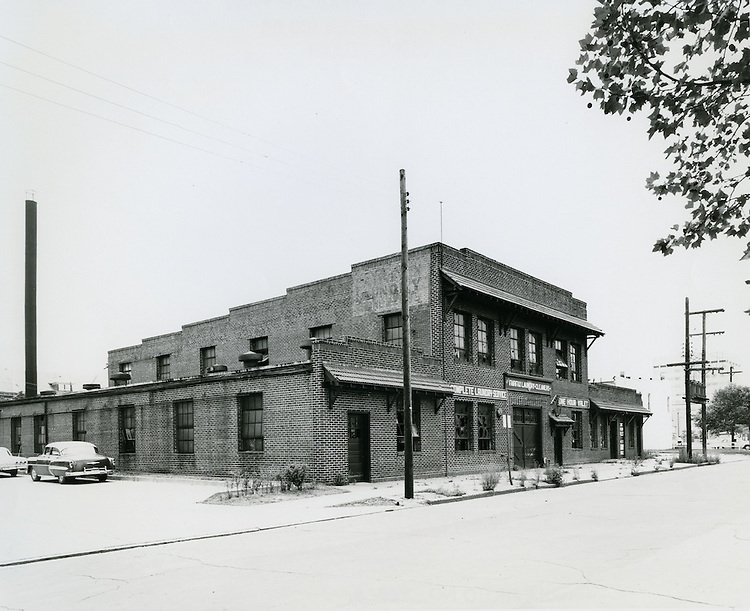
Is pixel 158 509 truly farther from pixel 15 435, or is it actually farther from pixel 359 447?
pixel 15 435

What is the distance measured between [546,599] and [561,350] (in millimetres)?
31656

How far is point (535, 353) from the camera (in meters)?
35.7

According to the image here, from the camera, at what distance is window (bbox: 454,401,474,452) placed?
28953mm

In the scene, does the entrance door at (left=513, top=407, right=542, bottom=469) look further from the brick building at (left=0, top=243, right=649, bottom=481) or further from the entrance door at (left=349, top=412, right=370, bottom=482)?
the entrance door at (left=349, top=412, right=370, bottom=482)

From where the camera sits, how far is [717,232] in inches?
265

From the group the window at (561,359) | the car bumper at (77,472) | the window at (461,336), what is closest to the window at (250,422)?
the car bumper at (77,472)

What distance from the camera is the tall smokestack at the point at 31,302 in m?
42.3

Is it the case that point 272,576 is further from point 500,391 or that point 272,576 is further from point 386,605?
point 500,391

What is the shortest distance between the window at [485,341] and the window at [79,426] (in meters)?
19.2

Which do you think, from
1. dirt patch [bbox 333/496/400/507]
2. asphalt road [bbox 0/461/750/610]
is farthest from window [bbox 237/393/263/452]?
asphalt road [bbox 0/461/750/610]

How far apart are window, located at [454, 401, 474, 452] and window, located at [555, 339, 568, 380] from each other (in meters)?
9.14

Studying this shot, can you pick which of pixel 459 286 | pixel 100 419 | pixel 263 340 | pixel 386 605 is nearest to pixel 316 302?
pixel 263 340

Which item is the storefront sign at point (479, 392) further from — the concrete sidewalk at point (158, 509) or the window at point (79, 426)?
the window at point (79, 426)


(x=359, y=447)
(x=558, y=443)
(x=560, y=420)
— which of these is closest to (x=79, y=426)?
(x=359, y=447)
